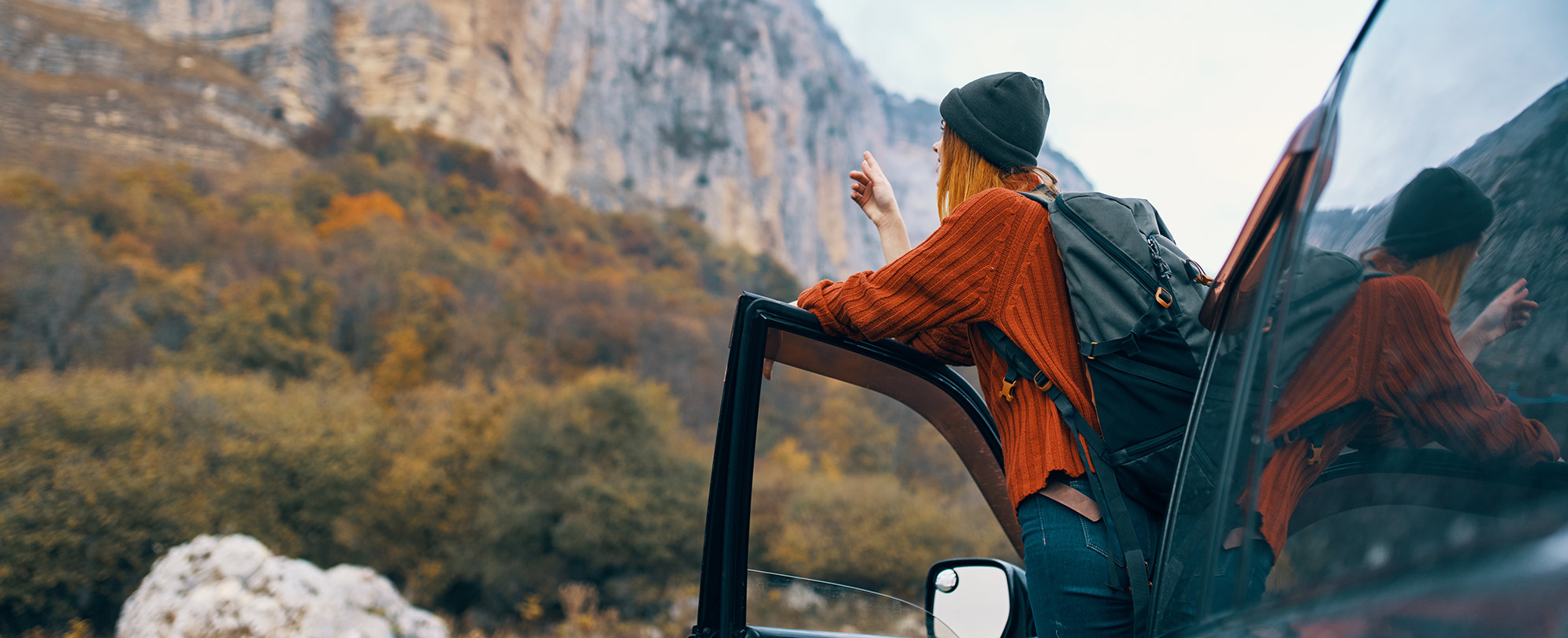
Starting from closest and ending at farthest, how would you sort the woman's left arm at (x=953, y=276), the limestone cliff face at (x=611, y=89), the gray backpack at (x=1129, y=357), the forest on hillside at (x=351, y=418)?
the gray backpack at (x=1129, y=357) < the woman's left arm at (x=953, y=276) < the forest on hillside at (x=351, y=418) < the limestone cliff face at (x=611, y=89)

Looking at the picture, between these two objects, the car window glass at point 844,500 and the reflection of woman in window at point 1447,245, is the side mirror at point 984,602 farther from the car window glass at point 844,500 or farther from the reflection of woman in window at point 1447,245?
the reflection of woman in window at point 1447,245

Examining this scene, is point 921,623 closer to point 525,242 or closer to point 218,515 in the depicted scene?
point 218,515

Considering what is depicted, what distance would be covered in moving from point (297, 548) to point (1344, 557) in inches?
1020

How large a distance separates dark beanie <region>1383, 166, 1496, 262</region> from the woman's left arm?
0.60m

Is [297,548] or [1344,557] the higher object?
[1344,557]

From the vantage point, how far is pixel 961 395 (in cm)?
147

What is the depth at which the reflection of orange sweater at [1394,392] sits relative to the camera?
0.45 metres

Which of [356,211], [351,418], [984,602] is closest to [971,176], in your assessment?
[984,602]

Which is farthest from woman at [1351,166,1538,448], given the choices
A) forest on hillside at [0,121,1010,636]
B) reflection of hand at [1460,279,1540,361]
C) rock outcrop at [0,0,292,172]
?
rock outcrop at [0,0,292,172]

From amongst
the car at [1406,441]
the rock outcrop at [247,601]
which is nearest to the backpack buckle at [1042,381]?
the car at [1406,441]

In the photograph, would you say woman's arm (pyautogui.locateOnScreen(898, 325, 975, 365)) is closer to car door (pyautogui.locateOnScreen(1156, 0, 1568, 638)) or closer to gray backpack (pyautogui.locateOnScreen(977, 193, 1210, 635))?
gray backpack (pyautogui.locateOnScreen(977, 193, 1210, 635))

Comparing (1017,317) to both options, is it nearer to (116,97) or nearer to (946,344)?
(946,344)

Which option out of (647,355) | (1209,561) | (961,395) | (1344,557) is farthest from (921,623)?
(647,355)

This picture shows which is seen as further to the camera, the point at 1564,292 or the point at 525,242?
the point at 525,242
